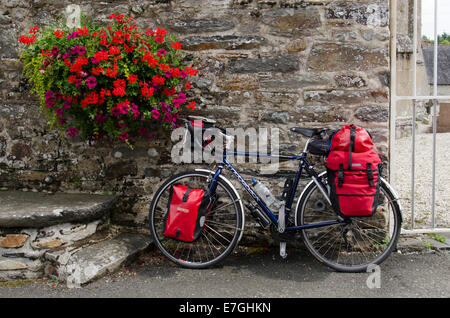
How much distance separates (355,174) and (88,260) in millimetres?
2106

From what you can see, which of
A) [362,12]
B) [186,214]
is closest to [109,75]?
[186,214]

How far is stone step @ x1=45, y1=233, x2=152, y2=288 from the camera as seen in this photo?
3076 mm

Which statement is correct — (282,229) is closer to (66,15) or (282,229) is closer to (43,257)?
(43,257)

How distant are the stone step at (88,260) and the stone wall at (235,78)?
0.47 meters

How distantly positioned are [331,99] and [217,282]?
179 centimetres

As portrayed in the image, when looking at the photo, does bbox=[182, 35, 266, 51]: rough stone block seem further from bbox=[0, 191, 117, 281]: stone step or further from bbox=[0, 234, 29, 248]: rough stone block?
bbox=[0, 234, 29, 248]: rough stone block

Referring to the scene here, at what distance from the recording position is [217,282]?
3121 millimetres

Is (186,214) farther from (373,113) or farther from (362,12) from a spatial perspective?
(362,12)

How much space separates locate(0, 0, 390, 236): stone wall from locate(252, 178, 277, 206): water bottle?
0.24 meters

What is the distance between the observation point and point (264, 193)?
3.43m

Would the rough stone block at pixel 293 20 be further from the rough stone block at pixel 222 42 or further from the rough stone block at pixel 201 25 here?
the rough stone block at pixel 201 25

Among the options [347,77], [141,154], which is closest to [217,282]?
[141,154]

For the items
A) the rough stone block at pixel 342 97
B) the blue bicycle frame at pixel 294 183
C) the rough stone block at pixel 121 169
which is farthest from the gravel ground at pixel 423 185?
the rough stone block at pixel 121 169

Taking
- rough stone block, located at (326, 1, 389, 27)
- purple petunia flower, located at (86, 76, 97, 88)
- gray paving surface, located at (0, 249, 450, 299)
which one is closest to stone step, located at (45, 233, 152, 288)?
gray paving surface, located at (0, 249, 450, 299)
